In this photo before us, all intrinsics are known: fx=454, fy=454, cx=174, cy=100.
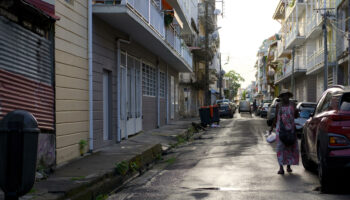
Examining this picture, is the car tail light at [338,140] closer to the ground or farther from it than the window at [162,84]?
closer to the ground

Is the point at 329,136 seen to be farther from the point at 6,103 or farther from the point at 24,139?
the point at 6,103

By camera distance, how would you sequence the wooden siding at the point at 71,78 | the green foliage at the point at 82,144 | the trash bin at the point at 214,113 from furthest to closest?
the trash bin at the point at 214,113 < the green foliage at the point at 82,144 < the wooden siding at the point at 71,78

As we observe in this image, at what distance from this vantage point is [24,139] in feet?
12.2

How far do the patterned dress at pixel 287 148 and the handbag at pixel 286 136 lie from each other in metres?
0.07

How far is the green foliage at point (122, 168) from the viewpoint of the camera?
28.4ft

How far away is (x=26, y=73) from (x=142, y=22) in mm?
6724

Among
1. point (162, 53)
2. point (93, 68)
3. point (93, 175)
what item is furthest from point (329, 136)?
point (162, 53)

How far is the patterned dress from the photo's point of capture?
8.89m

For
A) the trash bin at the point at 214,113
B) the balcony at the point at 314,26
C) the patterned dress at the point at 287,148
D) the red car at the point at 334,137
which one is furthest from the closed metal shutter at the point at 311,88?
the red car at the point at 334,137

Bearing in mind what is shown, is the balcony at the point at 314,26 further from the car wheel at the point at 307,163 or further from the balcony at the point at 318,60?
the car wheel at the point at 307,163

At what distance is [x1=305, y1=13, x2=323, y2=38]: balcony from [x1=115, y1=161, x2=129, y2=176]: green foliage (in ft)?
80.5

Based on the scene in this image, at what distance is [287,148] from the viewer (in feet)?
29.5

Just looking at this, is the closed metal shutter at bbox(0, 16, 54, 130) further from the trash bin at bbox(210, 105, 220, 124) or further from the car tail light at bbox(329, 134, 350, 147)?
the trash bin at bbox(210, 105, 220, 124)

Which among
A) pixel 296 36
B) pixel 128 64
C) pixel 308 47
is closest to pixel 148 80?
pixel 128 64
